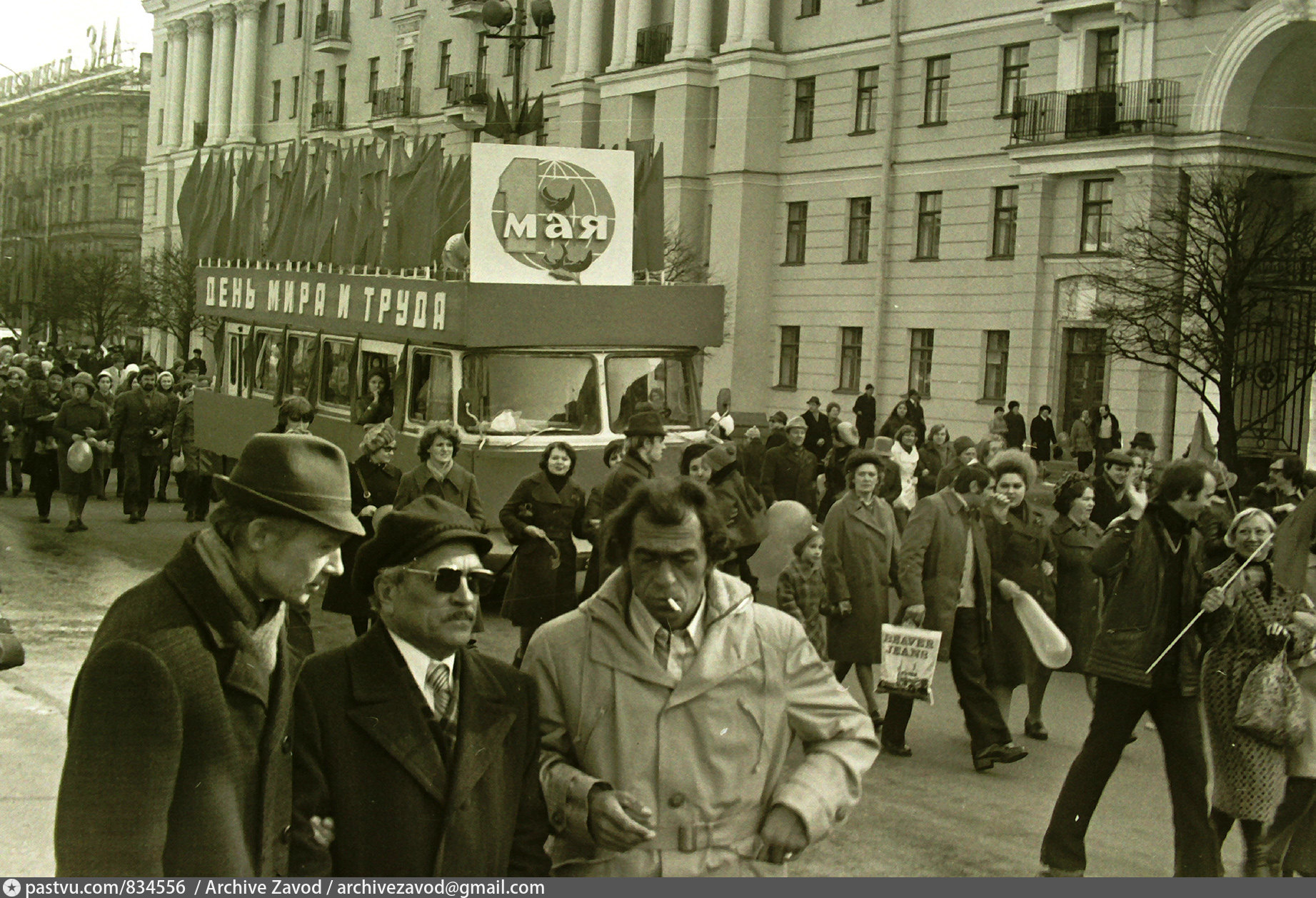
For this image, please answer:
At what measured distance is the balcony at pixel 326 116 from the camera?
1336 inches

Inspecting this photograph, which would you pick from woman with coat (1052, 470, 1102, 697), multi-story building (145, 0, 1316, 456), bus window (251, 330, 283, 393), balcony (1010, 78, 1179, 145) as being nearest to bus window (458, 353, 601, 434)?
woman with coat (1052, 470, 1102, 697)

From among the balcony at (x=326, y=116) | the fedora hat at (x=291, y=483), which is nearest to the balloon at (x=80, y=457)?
the fedora hat at (x=291, y=483)

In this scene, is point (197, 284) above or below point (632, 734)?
above

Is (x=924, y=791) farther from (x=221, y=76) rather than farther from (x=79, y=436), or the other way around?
(x=221, y=76)

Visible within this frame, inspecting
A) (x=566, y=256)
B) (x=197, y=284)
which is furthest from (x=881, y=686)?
(x=197, y=284)

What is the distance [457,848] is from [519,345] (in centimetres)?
1077

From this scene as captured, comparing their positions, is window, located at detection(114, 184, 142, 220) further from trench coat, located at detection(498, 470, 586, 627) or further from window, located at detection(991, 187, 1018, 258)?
window, located at detection(991, 187, 1018, 258)

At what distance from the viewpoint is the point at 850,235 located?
40.5 metres

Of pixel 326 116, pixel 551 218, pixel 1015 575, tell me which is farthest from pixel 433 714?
pixel 326 116

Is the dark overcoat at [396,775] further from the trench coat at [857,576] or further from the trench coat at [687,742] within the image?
the trench coat at [857,576]

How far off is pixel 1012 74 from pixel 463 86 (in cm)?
1543

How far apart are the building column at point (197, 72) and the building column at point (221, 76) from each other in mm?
116
